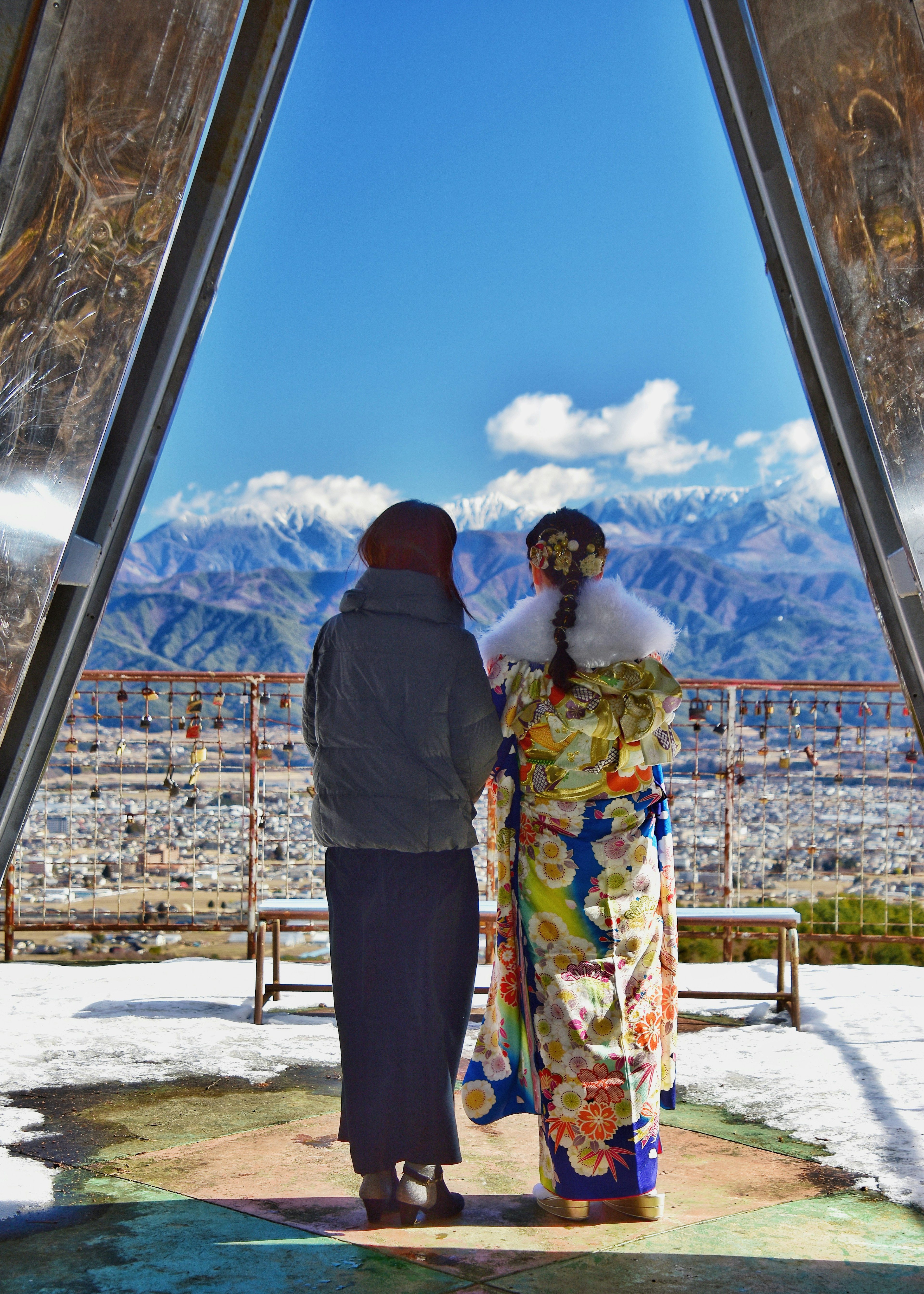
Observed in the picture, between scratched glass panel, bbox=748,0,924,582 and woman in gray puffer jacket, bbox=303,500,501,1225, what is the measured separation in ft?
3.35

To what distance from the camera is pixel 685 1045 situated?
14.2ft

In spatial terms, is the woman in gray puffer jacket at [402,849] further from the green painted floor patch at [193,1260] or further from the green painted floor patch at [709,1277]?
the green painted floor patch at [709,1277]

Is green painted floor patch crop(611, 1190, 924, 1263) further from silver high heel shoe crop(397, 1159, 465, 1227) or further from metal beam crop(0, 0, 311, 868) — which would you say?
metal beam crop(0, 0, 311, 868)

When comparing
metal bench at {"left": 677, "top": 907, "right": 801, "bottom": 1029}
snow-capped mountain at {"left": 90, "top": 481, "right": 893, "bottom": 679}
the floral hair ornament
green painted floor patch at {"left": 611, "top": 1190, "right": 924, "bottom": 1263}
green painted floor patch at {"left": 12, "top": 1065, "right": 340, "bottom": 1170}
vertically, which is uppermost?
snow-capped mountain at {"left": 90, "top": 481, "right": 893, "bottom": 679}

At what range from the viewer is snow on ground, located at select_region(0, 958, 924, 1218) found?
10.8ft

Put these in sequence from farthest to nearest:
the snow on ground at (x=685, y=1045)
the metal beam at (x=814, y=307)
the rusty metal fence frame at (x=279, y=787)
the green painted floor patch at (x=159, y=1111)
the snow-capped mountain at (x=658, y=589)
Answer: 1. the snow-capped mountain at (x=658, y=589)
2. the rusty metal fence frame at (x=279, y=787)
3. the snow on ground at (x=685, y=1045)
4. the green painted floor patch at (x=159, y=1111)
5. the metal beam at (x=814, y=307)

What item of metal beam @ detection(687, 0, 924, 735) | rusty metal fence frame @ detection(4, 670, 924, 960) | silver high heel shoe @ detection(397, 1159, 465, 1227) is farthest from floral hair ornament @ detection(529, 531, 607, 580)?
rusty metal fence frame @ detection(4, 670, 924, 960)

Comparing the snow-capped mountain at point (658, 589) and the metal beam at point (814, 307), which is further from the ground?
the snow-capped mountain at point (658, 589)

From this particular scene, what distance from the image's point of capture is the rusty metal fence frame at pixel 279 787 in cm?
595

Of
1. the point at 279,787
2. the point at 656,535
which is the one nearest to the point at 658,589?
the point at 656,535

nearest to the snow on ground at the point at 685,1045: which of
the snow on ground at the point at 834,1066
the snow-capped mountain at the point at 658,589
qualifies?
the snow on ground at the point at 834,1066

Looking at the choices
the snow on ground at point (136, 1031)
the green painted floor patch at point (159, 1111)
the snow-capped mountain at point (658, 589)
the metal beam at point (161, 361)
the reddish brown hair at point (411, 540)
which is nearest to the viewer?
the metal beam at point (161, 361)

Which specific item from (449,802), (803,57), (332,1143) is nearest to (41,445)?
(449,802)

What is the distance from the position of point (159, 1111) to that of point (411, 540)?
1.99 metres
